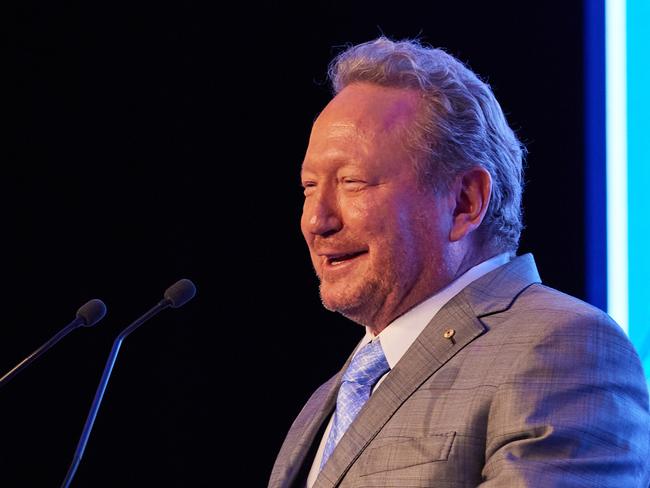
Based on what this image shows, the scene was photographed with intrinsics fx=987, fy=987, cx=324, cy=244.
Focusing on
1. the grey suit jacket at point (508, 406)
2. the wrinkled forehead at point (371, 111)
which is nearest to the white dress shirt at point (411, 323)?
the grey suit jacket at point (508, 406)

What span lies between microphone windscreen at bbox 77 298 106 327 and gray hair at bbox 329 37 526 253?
767 millimetres

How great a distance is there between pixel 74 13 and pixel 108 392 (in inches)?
55.5

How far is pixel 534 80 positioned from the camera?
3.23 metres

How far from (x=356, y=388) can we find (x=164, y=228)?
1.82 m

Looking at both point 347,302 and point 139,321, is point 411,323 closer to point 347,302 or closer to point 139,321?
point 347,302

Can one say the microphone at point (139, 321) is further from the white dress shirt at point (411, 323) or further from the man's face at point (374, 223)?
the white dress shirt at point (411, 323)

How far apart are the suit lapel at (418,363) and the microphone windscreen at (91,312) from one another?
65 centimetres

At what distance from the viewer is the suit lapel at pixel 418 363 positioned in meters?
1.84

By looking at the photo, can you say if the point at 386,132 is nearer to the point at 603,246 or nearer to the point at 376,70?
the point at 376,70

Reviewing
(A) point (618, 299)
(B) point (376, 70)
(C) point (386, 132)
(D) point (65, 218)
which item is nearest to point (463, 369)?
(C) point (386, 132)

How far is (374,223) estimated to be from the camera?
2066 millimetres

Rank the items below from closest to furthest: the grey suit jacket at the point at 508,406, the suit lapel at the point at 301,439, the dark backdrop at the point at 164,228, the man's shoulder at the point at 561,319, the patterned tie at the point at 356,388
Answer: the grey suit jacket at the point at 508,406, the man's shoulder at the point at 561,319, the patterned tie at the point at 356,388, the suit lapel at the point at 301,439, the dark backdrop at the point at 164,228

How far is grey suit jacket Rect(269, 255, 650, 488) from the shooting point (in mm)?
1573

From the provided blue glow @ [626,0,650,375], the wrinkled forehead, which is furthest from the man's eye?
blue glow @ [626,0,650,375]
